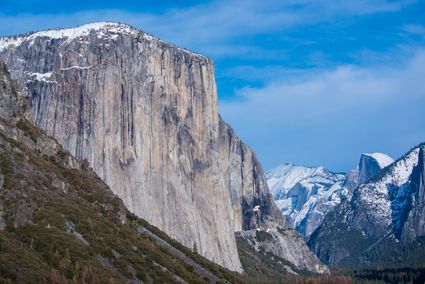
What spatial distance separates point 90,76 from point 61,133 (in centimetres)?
1435

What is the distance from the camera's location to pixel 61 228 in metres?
80.2

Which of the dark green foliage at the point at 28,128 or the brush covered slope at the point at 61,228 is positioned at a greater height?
the dark green foliage at the point at 28,128

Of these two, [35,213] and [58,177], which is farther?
[58,177]

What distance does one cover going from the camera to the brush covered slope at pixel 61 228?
233 ft

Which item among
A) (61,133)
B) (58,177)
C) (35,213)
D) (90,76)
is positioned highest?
(90,76)

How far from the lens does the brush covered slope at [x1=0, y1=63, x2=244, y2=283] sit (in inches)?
2795

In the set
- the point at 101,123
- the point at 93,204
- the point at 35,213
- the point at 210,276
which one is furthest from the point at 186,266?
the point at 101,123

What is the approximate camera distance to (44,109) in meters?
196

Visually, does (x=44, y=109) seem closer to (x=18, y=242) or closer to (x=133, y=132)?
(x=133, y=132)

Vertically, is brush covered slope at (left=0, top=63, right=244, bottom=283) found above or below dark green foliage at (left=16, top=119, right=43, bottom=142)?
below

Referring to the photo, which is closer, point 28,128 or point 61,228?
point 61,228

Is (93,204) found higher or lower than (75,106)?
lower

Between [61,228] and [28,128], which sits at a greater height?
[28,128]

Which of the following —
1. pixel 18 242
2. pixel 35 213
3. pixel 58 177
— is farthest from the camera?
pixel 58 177
